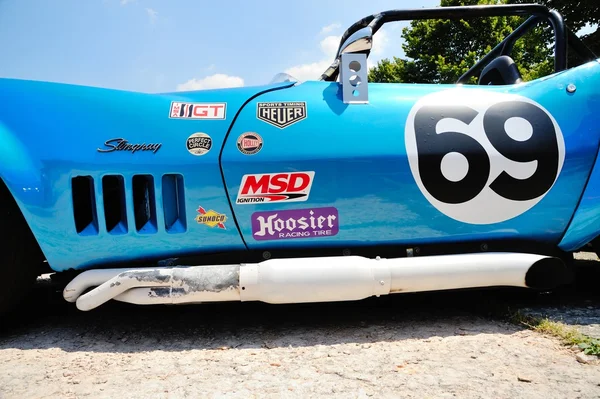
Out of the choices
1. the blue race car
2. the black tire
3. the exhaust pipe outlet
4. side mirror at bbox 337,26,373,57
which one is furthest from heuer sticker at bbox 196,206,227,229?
the exhaust pipe outlet

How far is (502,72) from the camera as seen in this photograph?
8.71ft

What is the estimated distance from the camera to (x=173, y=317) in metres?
2.11

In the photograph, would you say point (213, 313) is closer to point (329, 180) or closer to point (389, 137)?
point (329, 180)

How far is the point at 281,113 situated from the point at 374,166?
1.76ft

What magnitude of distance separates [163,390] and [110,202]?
0.96m

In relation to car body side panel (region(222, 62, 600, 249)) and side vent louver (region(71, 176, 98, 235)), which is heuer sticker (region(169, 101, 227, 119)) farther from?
side vent louver (region(71, 176, 98, 235))

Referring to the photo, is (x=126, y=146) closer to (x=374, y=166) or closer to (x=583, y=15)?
(x=374, y=166)

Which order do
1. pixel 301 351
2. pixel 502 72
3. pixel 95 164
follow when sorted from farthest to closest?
pixel 502 72
pixel 95 164
pixel 301 351

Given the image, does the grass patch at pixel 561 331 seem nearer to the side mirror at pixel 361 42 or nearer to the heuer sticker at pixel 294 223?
the heuer sticker at pixel 294 223

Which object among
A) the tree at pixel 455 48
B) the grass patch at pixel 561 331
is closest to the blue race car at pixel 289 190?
the grass patch at pixel 561 331

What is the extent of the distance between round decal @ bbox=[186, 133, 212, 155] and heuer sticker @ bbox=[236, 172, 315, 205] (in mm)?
232

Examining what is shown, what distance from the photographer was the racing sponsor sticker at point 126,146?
181cm

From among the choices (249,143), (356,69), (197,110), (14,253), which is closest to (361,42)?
(356,69)

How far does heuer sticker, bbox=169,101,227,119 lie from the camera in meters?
1.89
